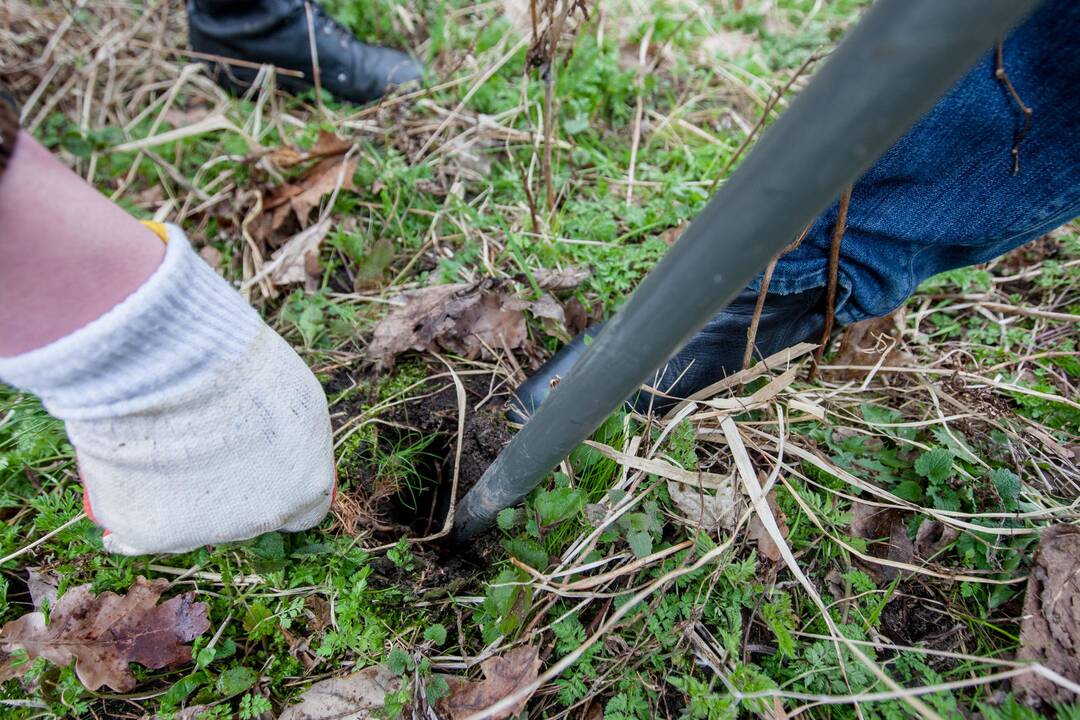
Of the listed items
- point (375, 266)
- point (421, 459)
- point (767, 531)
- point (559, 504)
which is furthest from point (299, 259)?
point (767, 531)

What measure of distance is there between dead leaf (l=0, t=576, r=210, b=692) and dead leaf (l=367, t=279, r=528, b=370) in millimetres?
774

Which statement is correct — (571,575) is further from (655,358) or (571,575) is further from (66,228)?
(66,228)

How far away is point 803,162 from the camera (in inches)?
22.6

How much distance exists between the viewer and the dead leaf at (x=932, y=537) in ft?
4.77

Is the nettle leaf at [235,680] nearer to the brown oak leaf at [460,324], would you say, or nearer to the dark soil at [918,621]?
the brown oak leaf at [460,324]

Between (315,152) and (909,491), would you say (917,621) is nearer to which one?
(909,491)

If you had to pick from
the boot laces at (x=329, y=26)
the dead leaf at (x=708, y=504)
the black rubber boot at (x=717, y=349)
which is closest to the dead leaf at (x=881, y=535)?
the dead leaf at (x=708, y=504)

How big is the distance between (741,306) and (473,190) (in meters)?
1.21

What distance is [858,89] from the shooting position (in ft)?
1.72

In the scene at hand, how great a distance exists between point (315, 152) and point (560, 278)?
1.10m

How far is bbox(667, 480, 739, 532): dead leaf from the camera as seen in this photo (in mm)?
1442

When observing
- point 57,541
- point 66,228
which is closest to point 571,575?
point 66,228

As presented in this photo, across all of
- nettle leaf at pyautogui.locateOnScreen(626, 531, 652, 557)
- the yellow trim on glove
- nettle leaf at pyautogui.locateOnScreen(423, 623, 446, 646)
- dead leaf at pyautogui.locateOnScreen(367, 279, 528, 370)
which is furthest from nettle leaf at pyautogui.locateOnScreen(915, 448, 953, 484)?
the yellow trim on glove

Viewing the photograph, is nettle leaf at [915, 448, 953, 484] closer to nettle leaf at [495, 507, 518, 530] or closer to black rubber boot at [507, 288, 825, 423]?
black rubber boot at [507, 288, 825, 423]
